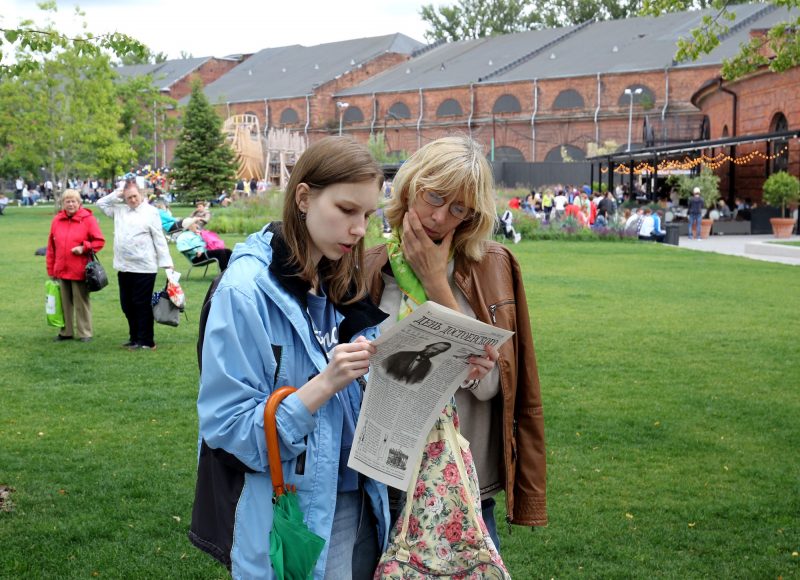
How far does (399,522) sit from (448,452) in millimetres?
248

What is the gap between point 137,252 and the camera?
36.4 ft

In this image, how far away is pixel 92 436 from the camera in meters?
7.71

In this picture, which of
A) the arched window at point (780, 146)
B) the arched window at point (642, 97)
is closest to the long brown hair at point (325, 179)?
the arched window at point (780, 146)

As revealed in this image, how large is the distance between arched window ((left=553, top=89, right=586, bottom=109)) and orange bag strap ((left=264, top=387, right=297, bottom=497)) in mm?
59082

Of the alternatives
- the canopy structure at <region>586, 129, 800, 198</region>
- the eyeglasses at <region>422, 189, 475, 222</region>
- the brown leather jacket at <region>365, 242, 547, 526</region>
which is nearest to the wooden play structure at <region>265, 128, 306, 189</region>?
the canopy structure at <region>586, 129, 800, 198</region>

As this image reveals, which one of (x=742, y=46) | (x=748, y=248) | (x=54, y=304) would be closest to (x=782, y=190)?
(x=748, y=248)

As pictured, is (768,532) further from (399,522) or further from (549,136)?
(549,136)

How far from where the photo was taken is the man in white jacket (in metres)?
11.1

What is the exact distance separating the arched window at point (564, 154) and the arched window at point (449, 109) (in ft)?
22.1

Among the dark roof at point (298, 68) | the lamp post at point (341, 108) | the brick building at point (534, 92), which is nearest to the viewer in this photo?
the brick building at point (534, 92)

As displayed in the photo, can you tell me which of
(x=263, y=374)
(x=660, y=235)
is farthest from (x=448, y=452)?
(x=660, y=235)

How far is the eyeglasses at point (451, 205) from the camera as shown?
10.2 ft

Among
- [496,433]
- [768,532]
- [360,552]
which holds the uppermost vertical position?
[496,433]

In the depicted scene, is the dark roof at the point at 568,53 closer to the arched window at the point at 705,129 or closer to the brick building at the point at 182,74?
the arched window at the point at 705,129
